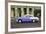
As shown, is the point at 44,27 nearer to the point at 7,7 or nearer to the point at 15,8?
the point at 15,8

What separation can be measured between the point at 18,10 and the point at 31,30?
1.18 ft

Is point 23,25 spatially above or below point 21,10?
below

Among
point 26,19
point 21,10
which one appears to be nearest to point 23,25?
point 26,19

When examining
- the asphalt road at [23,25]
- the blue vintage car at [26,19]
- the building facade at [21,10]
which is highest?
the building facade at [21,10]

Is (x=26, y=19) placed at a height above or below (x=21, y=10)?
below

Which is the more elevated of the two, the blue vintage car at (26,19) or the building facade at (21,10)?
the building facade at (21,10)

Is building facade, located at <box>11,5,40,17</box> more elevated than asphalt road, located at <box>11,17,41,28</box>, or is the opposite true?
building facade, located at <box>11,5,40,17</box>

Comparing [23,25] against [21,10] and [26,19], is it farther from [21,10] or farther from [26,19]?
[21,10]

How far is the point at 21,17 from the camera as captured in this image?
1097mm

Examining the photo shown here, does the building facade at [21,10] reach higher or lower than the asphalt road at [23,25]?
higher

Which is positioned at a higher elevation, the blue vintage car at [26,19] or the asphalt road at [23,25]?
the blue vintage car at [26,19]

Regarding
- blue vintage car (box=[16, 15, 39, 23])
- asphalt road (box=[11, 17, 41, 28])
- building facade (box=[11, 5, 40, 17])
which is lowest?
asphalt road (box=[11, 17, 41, 28])

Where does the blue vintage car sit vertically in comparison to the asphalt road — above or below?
above
